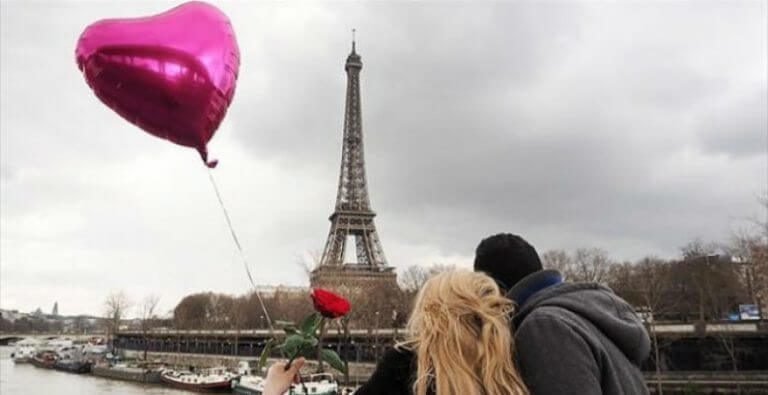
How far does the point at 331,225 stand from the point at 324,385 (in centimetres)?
2901

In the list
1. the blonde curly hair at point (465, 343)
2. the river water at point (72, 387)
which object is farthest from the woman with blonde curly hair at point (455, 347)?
the river water at point (72, 387)

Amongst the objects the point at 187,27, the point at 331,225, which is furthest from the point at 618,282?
the point at 187,27

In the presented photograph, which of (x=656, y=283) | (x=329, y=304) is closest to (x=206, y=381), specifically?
(x=656, y=283)

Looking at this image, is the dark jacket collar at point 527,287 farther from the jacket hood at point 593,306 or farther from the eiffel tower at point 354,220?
the eiffel tower at point 354,220

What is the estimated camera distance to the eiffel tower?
46.4m

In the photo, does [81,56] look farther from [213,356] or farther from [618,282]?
[213,356]

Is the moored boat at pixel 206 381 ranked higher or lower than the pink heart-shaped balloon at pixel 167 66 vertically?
lower

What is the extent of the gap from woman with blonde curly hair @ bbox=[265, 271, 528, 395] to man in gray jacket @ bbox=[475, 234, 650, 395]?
0.07 meters

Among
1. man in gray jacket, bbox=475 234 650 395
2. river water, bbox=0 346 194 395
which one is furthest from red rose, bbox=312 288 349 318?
river water, bbox=0 346 194 395

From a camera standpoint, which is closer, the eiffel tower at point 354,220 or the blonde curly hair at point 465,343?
the blonde curly hair at point 465,343

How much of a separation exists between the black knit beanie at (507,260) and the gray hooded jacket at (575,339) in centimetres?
7

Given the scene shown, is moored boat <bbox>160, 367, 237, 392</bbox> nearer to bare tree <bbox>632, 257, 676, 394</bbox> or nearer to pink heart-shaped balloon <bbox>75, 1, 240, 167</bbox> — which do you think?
bare tree <bbox>632, 257, 676, 394</bbox>

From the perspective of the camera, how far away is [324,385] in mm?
23750

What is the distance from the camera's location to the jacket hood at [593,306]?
168 centimetres
